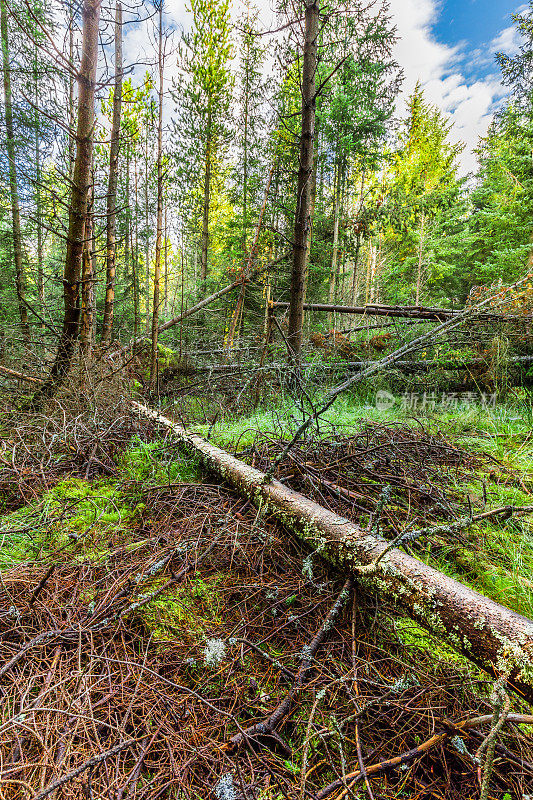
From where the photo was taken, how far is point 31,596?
1.66 metres

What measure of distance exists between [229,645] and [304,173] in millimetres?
5833

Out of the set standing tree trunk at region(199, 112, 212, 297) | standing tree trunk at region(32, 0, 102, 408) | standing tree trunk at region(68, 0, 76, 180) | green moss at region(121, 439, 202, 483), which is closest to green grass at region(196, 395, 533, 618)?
green moss at region(121, 439, 202, 483)

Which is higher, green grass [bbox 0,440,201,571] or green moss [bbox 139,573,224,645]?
green grass [bbox 0,440,201,571]

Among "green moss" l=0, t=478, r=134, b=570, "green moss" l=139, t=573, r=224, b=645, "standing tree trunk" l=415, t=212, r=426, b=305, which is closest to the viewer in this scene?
"green moss" l=139, t=573, r=224, b=645

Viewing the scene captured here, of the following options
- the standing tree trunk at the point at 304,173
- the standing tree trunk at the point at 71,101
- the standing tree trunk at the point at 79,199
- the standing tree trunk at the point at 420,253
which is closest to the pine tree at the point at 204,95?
the standing tree trunk at the point at 71,101

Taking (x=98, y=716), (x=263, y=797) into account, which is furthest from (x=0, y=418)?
(x=263, y=797)

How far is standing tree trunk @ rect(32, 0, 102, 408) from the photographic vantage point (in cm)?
392

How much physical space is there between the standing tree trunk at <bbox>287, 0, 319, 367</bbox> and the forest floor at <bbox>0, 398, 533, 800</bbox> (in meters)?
2.45

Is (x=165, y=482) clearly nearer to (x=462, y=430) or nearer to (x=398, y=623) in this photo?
(x=398, y=623)

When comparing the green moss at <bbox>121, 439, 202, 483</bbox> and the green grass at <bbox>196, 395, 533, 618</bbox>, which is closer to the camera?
the green grass at <bbox>196, 395, 533, 618</bbox>

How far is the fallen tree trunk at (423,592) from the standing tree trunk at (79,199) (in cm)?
372

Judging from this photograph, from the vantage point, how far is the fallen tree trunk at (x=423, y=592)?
3.69 feet

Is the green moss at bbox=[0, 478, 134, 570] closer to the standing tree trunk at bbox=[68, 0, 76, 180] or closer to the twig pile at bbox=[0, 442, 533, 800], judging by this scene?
the twig pile at bbox=[0, 442, 533, 800]

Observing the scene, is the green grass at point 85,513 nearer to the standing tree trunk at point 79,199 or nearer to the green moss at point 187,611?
the green moss at point 187,611
